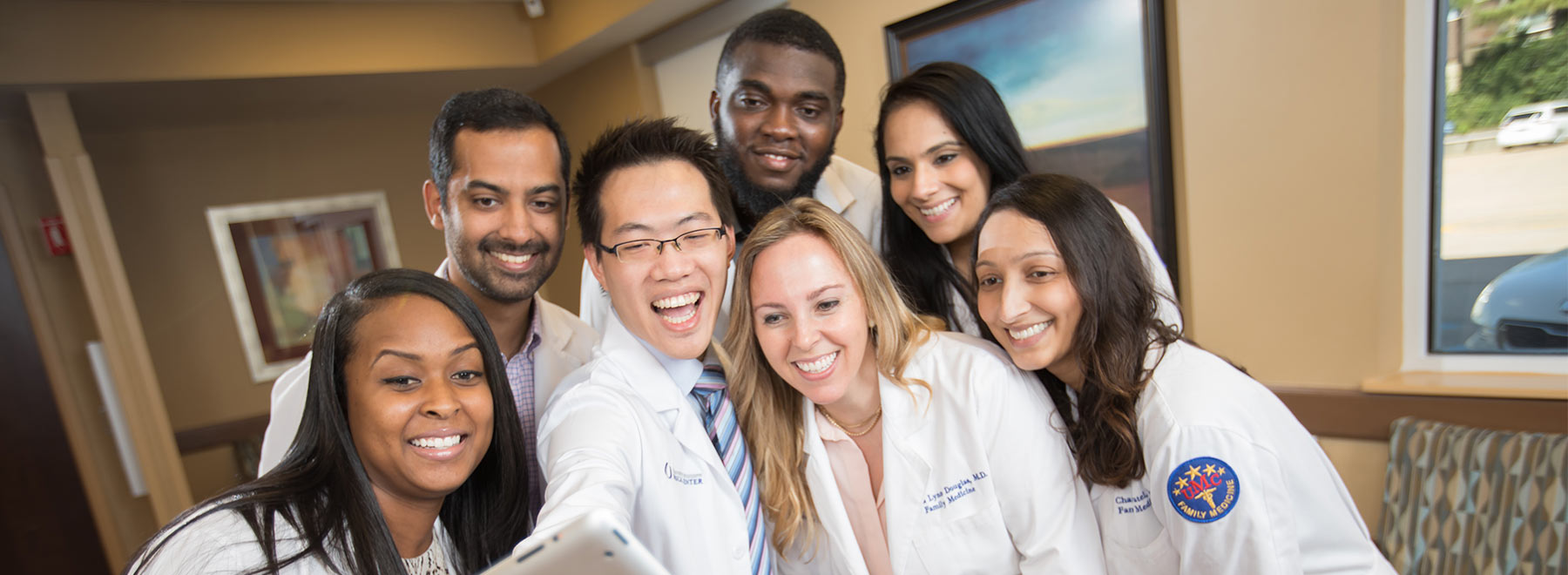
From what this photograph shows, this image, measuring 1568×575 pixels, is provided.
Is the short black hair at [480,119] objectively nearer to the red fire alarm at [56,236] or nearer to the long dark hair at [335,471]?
the long dark hair at [335,471]

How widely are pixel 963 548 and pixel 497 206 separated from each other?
1.55 metres

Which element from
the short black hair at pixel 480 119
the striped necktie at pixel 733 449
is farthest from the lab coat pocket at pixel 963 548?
the short black hair at pixel 480 119

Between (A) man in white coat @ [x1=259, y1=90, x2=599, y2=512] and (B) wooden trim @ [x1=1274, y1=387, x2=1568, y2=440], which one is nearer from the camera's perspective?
(A) man in white coat @ [x1=259, y1=90, x2=599, y2=512]

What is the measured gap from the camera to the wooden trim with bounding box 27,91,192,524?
14.5 ft

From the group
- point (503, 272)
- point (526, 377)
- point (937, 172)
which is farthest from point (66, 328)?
point (937, 172)

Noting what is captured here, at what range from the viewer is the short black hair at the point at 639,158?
1.78 m

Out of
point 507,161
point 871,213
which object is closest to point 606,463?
point 507,161

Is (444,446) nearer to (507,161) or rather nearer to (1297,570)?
(507,161)

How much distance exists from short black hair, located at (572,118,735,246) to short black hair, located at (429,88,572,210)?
339 millimetres

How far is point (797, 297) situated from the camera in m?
1.69

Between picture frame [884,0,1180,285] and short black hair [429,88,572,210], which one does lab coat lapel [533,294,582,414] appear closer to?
short black hair [429,88,572,210]

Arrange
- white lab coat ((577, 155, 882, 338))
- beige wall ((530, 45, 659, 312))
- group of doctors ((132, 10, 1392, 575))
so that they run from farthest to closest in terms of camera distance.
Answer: beige wall ((530, 45, 659, 312)) < white lab coat ((577, 155, 882, 338)) < group of doctors ((132, 10, 1392, 575))

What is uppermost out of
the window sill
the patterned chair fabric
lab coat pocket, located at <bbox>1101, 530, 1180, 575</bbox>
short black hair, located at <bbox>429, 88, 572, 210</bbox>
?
short black hair, located at <bbox>429, 88, 572, 210</bbox>

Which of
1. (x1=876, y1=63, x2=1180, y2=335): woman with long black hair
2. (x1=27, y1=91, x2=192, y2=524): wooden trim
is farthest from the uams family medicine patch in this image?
(x1=27, y1=91, x2=192, y2=524): wooden trim
